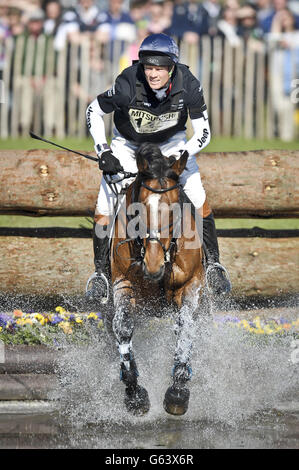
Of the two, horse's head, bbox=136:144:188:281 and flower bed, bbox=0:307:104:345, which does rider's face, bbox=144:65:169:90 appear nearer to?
horse's head, bbox=136:144:188:281

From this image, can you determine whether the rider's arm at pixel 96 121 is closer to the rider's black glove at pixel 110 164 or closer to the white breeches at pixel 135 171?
the white breeches at pixel 135 171

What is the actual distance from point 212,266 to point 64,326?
152cm

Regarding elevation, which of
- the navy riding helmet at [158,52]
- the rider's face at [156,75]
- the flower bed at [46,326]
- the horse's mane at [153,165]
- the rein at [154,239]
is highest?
the navy riding helmet at [158,52]

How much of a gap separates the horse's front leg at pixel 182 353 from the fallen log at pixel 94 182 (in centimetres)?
176

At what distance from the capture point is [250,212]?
775 cm

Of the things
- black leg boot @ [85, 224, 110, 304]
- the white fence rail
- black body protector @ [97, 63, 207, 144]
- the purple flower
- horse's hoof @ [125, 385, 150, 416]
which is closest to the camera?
horse's hoof @ [125, 385, 150, 416]

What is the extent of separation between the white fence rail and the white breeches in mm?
9026

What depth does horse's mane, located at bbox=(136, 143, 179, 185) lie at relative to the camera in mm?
5430

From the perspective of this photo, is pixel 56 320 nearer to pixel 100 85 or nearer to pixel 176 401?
pixel 176 401

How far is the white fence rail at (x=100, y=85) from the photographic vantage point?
15.4 metres

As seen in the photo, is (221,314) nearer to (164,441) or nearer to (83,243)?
(83,243)

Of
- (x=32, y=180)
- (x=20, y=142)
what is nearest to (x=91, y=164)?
(x=32, y=180)

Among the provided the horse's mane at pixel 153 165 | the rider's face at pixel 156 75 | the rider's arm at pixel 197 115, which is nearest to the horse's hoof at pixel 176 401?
the horse's mane at pixel 153 165

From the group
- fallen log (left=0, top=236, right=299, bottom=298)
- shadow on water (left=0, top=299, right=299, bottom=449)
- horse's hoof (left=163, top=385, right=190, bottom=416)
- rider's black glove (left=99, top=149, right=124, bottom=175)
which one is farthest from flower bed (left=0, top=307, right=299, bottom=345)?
rider's black glove (left=99, top=149, right=124, bottom=175)
